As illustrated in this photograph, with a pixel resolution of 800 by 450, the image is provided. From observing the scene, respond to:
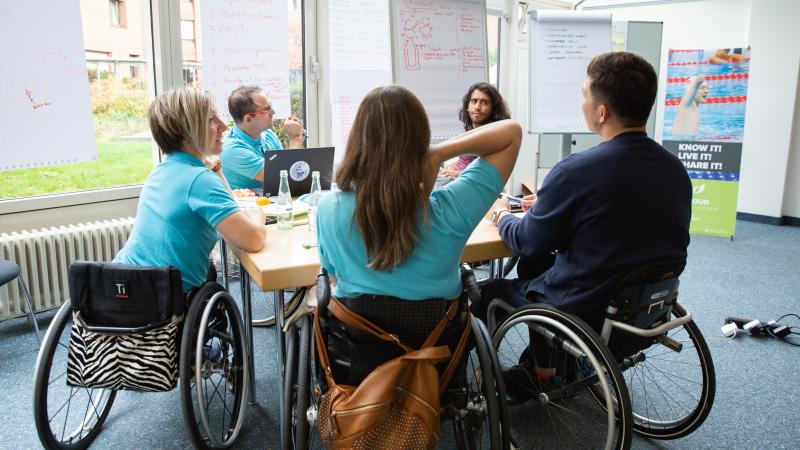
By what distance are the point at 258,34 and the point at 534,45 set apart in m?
1.81

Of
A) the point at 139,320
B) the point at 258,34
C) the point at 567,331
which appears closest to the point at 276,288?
the point at 139,320

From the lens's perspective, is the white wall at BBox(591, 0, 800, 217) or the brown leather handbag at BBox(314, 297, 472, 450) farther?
the white wall at BBox(591, 0, 800, 217)

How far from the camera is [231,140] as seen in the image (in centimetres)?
300

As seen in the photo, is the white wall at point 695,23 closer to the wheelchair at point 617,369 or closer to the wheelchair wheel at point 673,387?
the wheelchair wheel at point 673,387

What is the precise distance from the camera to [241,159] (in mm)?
2928

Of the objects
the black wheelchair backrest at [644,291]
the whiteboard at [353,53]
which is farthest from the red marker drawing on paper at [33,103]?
the black wheelchair backrest at [644,291]

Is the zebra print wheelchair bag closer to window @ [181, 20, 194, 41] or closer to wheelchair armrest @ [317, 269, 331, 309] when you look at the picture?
wheelchair armrest @ [317, 269, 331, 309]

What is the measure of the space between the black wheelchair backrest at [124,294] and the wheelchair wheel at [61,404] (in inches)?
4.0

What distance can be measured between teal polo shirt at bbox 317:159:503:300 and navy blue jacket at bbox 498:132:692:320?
322 millimetres

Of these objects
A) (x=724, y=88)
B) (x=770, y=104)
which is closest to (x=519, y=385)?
(x=724, y=88)

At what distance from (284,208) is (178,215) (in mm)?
528

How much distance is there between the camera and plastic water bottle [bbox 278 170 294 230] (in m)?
2.15

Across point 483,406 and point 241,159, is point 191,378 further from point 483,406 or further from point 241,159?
point 241,159

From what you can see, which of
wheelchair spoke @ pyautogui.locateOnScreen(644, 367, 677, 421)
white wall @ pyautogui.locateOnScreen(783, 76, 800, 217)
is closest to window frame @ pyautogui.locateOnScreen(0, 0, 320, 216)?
wheelchair spoke @ pyautogui.locateOnScreen(644, 367, 677, 421)
